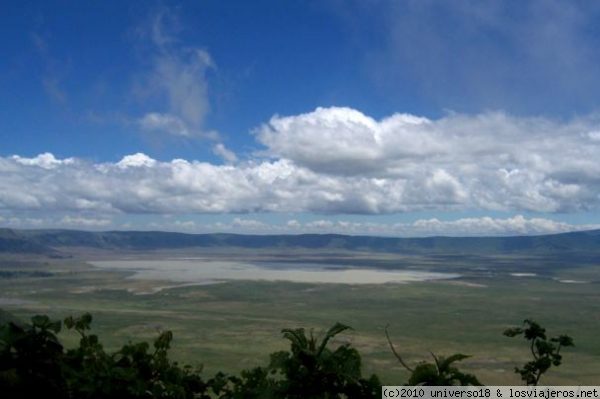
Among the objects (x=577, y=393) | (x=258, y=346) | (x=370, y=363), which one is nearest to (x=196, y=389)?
(x=577, y=393)

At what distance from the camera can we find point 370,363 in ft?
296

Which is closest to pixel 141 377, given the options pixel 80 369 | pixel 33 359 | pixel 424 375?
pixel 80 369

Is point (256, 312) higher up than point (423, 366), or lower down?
lower down

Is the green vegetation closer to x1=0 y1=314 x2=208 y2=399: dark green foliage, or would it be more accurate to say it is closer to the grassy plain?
x1=0 y1=314 x2=208 y2=399: dark green foliage

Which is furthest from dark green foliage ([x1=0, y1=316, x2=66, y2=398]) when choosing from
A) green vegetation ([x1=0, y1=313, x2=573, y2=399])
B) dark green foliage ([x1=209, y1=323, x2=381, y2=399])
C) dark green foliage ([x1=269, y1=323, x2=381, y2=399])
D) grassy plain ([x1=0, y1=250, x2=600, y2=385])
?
grassy plain ([x1=0, y1=250, x2=600, y2=385])

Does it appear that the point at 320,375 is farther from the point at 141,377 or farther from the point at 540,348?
the point at 540,348

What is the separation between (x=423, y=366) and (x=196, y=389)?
353 centimetres

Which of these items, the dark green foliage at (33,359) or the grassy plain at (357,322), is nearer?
the dark green foliage at (33,359)

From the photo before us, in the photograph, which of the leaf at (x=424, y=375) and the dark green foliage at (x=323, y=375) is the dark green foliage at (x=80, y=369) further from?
the leaf at (x=424, y=375)

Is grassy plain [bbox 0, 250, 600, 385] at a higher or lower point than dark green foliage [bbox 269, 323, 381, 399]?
lower

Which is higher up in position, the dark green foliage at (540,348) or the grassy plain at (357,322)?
the dark green foliage at (540,348)

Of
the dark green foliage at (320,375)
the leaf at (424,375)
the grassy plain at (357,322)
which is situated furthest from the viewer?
the grassy plain at (357,322)

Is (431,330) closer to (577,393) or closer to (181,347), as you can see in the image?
(181,347)

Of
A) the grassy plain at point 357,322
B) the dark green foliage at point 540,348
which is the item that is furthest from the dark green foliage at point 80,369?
the grassy plain at point 357,322
